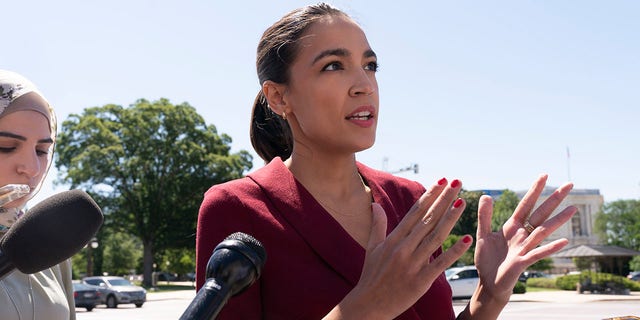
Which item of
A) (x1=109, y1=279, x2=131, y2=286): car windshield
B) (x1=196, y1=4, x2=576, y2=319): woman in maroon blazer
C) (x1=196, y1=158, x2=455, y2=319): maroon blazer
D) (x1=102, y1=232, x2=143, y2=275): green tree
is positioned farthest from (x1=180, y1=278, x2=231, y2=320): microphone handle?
(x1=102, y1=232, x2=143, y2=275): green tree

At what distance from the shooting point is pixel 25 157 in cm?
201

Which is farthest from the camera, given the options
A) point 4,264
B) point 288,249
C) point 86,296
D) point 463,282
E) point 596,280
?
point 596,280

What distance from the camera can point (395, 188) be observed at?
210 centimetres

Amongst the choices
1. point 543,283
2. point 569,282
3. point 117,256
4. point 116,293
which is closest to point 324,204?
point 116,293

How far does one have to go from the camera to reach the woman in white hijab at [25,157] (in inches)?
78.2

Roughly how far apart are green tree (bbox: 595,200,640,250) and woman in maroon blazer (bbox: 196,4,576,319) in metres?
86.5

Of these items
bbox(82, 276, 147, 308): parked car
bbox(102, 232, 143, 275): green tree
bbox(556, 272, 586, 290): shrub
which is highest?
bbox(82, 276, 147, 308): parked car

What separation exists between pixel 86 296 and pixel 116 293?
1487mm

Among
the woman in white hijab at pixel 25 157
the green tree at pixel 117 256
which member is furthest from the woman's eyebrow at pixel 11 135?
the green tree at pixel 117 256

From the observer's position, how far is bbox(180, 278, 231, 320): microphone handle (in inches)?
32.4

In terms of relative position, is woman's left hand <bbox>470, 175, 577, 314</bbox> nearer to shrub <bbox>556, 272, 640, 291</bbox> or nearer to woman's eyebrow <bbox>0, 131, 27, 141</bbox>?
woman's eyebrow <bbox>0, 131, 27, 141</bbox>

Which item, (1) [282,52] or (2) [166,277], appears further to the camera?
(2) [166,277]

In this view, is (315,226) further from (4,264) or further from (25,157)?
(4,264)

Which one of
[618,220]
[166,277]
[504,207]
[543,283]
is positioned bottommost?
[166,277]
